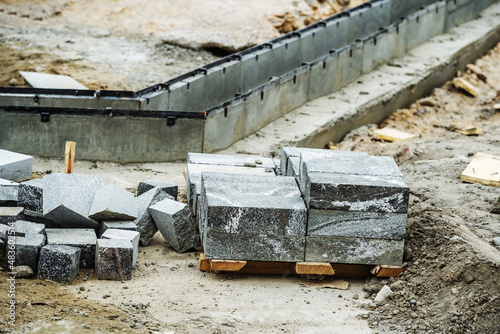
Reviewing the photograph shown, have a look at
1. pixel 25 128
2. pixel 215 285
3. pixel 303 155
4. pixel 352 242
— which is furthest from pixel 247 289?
pixel 25 128

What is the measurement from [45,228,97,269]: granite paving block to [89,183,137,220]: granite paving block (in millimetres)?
279

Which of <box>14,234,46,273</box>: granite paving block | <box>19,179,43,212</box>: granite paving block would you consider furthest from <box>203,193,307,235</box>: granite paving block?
<box>19,179,43,212</box>: granite paving block

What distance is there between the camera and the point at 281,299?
718cm

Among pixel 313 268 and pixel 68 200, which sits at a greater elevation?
→ pixel 68 200

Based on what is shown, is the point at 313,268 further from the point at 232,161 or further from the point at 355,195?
the point at 232,161

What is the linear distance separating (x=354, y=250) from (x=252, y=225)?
1145mm

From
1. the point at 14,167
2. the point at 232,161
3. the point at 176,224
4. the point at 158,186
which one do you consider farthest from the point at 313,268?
the point at 14,167

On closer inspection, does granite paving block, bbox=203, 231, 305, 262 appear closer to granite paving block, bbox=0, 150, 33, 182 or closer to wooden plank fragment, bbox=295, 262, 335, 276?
wooden plank fragment, bbox=295, 262, 335, 276

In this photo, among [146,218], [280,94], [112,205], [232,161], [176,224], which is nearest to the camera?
[112,205]

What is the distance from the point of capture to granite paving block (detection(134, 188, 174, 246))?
807 cm

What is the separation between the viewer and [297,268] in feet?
24.3

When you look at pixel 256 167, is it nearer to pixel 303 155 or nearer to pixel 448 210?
pixel 303 155

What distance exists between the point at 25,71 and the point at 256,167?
21.6 ft

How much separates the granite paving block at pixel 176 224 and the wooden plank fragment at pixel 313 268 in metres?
1.38
